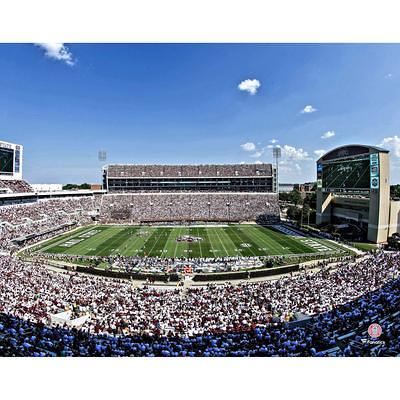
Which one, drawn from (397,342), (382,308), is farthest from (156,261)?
(397,342)

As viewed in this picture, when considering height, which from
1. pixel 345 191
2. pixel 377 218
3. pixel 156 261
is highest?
pixel 345 191

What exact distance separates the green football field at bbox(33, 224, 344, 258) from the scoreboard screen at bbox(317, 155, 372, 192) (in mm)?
7669

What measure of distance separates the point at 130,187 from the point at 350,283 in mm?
51608

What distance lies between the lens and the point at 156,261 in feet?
77.3

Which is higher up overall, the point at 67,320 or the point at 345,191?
the point at 345,191

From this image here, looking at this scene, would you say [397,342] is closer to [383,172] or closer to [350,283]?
[350,283]

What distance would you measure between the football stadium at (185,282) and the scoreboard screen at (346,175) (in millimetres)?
175

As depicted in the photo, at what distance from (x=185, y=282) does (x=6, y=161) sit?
116ft

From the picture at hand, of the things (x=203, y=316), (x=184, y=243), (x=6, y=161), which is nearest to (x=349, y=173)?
(x=184, y=243)

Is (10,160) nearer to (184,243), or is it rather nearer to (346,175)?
(184,243)

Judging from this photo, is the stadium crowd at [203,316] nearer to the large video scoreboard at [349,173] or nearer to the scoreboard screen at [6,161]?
the large video scoreboard at [349,173]

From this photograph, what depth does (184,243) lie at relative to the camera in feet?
101

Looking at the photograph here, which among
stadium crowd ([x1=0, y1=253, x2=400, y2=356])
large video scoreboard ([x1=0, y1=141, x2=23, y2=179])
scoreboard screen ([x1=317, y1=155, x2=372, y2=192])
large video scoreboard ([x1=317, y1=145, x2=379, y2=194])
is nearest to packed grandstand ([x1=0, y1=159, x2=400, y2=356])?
stadium crowd ([x1=0, y1=253, x2=400, y2=356])

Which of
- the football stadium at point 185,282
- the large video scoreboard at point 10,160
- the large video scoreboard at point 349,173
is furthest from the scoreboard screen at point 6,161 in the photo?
the large video scoreboard at point 349,173
